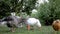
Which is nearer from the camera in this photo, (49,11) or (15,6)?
(15,6)

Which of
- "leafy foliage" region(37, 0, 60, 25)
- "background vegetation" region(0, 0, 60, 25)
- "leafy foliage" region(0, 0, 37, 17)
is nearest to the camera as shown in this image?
"leafy foliage" region(0, 0, 37, 17)

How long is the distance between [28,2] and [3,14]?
1215 mm

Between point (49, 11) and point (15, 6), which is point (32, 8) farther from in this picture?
point (49, 11)

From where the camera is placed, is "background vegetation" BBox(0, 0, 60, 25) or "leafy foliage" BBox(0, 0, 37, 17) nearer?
"leafy foliage" BBox(0, 0, 37, 17)

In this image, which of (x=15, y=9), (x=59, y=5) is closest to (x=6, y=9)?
(x=15, y=9)

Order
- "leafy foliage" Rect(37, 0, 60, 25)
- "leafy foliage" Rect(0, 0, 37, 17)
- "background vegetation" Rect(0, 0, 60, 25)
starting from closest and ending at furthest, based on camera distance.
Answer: "leafy foliage" Rect(0, 0, 37, 17) < "background vegetation" Rect(0, 0, 60, 25) < "leafy foliage" Rect(37, 0, 60, 25)

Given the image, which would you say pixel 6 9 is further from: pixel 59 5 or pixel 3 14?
pixel 59 5

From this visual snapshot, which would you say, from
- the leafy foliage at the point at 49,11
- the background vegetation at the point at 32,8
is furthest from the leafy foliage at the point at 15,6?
the leafy foliage at the point at 49,11

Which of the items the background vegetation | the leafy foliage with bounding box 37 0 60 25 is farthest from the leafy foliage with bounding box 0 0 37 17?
the leafy foliage with bounding box 37 0 60 25

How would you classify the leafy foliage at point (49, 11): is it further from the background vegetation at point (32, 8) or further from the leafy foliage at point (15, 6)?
the leafy foliage at point (15, 6)

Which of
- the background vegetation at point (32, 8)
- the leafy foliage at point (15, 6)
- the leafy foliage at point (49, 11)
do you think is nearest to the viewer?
the leafy foliage at point (15, 6)

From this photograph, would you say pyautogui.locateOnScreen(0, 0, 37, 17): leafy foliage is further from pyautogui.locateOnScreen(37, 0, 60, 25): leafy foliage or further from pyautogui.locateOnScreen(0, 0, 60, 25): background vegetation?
pyautogui.locateOnScreen(37, 0, 60, 25): leafy foliage

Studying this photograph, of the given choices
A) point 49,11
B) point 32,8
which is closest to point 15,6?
point 32,8

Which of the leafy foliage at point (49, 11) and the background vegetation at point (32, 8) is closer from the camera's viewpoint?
the background vegetation at point (32, 8)
